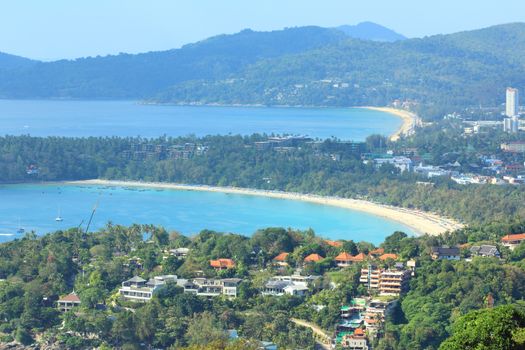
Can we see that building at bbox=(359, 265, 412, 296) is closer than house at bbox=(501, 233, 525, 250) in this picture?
Yes

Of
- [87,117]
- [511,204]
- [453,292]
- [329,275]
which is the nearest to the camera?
[453,292]

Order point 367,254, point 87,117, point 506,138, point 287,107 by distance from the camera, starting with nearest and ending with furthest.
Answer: point 367,254 → point 506,138 → point 87,117 → point 287,107

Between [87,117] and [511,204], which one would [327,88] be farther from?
[511,204]

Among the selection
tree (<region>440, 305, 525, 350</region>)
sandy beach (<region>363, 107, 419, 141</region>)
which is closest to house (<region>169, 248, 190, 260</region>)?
tree (<region>440, 305, 525, 350</region>)

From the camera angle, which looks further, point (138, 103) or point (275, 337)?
point (138, 103)

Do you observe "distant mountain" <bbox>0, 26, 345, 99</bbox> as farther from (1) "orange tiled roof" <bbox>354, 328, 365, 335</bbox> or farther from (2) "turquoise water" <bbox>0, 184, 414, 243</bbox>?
(1) "orange tiled roof" <bbox>354, 328, 365, 335</bbox>

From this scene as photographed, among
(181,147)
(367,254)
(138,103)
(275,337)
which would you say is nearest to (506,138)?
(181,147)

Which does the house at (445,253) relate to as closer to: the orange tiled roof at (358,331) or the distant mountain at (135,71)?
the orange tiled roof at (358,331)
